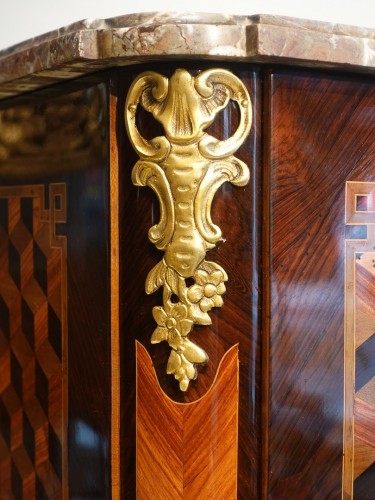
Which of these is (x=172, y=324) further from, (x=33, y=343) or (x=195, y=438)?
(x=33, y=343)

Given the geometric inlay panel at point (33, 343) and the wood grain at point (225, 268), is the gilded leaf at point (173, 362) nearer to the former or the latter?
the wood grain at point (225, 268)

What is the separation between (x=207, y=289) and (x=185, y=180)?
0.12 metres

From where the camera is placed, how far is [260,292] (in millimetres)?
683

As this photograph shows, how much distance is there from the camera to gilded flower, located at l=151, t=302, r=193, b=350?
2.22ft

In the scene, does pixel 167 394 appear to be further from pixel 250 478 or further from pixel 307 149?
pixel 307 149

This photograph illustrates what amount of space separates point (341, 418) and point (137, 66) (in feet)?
1.55

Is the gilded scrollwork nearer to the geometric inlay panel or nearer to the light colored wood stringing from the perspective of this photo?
the light colored wood stringing

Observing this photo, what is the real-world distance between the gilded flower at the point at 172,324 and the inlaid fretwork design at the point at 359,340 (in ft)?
0.65

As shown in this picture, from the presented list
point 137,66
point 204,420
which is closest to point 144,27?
point 137,66

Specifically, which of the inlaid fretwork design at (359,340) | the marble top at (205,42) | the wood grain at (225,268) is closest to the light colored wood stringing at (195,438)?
the wood grain at (225,268)

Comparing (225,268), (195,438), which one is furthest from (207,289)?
(195,438)

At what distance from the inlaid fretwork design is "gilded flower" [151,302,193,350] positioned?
0.65 ft

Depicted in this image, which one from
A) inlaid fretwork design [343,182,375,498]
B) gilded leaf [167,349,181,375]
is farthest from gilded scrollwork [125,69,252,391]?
inlaid fretwork design [343,182,375,498]

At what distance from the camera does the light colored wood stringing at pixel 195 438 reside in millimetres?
688
